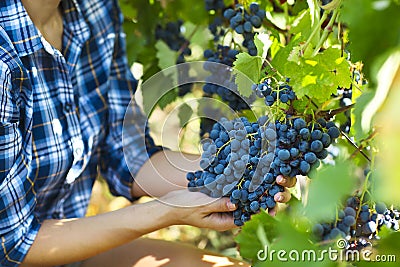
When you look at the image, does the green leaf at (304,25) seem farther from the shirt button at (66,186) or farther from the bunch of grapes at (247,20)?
the shirt button at (66,186)

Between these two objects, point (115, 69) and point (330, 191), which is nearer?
point (330, 191)

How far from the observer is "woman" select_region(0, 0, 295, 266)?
1.25 meters

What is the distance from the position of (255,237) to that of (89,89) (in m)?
0.74

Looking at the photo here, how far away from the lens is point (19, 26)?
127 centimetres

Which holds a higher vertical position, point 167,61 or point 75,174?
point 167,61

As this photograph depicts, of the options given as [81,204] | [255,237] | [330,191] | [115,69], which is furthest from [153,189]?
[330,191]

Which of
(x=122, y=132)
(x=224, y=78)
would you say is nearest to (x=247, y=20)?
(x=224, y=78)

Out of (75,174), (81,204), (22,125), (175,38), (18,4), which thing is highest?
(18,4)

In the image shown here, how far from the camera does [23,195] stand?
1.30 meters

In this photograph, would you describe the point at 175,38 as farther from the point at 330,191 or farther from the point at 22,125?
the point at 330,191

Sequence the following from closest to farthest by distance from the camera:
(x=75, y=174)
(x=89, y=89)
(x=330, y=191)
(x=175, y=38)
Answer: (x=330, y=191) < (x=75, y=174) < (x=89, y=89) < (x=175, y=38)

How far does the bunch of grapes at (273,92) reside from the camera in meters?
1.01

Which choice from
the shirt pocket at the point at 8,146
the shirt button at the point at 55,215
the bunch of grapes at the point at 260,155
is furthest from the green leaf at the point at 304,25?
the shirt button at the point at 55,215

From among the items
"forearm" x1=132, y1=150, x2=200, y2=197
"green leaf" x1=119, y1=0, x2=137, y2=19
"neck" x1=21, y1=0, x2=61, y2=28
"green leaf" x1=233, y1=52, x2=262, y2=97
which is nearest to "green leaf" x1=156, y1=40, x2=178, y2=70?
"green leaf" x1=119, y1=0, x2=137, y2=19
